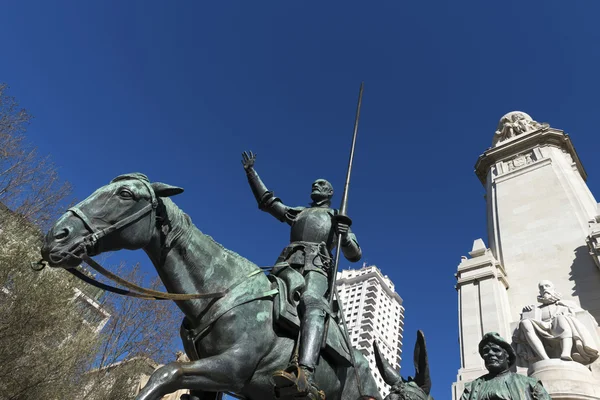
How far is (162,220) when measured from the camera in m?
3.83

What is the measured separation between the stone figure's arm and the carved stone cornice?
16848mm

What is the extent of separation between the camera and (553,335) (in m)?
10.6

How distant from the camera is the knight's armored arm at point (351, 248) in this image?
5.33 m

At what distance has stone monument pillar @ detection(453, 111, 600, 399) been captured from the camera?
12852mm

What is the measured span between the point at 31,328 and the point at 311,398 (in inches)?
582

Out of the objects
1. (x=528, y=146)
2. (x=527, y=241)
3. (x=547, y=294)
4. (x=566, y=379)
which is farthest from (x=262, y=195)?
(x=528, y=146)

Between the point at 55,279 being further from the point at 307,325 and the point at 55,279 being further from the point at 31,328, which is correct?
the point at 307,325

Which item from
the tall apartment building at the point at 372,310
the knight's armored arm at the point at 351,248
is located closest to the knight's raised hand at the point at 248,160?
the knight's armored arm at the point at 351,248

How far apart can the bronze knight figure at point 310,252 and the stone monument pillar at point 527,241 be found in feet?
27.8

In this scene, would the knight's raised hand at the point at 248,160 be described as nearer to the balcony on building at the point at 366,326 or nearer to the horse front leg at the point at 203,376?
the horse front leg at the point at 203,376

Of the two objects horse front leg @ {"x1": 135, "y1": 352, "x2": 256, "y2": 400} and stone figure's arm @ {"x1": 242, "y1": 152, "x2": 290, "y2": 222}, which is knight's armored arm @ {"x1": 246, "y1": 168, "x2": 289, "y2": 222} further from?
horse front leg @ {"x1": 135, "y1": 352, "x2": 256, "y2": 400}

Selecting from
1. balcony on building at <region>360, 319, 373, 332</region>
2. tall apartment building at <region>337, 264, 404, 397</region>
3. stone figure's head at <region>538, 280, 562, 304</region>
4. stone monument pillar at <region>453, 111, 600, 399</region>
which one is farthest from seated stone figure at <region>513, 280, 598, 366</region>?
balcony on building at <region>360, 319, 373, 332</region>

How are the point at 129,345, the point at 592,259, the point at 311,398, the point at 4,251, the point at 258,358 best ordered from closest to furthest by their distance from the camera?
1. the point at 311,398
2. the point at 258,358
3. the point at 592,259
4. the point at 4,251
5. the point at 129,345

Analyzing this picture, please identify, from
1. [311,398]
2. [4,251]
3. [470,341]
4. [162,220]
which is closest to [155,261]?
[162,220]
